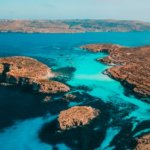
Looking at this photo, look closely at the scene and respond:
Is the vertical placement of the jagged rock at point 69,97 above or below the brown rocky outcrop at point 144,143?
below

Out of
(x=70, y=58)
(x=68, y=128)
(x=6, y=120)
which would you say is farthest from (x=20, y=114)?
(x=70, y=58)

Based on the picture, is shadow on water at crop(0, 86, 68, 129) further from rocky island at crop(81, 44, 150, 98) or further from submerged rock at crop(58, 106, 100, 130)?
rocky island at crop(81, 44, 150, 98)

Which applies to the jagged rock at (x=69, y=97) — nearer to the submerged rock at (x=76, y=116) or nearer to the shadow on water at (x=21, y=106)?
the shadow on water at (x=21, y=106)

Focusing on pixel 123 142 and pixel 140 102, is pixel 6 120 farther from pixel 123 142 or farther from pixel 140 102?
pixel 140 102

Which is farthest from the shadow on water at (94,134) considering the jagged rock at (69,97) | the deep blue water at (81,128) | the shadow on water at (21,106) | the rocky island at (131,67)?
the rocky island at (131,67)

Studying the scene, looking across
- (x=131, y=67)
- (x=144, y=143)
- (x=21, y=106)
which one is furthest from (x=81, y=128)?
(x=131, y=67)

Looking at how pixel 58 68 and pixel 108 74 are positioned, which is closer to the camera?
pixel 108 74

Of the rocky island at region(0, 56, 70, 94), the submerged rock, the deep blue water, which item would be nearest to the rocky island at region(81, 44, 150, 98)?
the deep blue water

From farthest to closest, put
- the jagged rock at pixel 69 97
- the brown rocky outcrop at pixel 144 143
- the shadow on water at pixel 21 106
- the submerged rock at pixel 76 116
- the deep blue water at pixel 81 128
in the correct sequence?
the jagged rock at pixel 69 97 < the shadow on water at pixel 21 106 < the submerged rock at pixel 76 116 < the deep blue water at pixel 81 128 < the brown rocky outcrop at pixel 144 143
